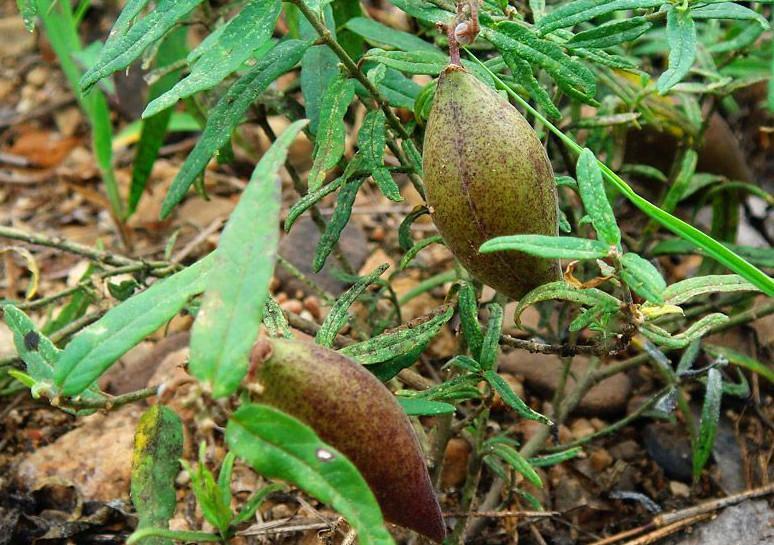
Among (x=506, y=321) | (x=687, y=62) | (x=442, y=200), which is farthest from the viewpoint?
(x=506, y=321)

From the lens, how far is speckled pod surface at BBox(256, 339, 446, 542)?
3.03ft

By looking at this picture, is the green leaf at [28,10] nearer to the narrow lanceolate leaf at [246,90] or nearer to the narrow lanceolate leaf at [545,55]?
the narrow lanceolate leaf at [246,90]

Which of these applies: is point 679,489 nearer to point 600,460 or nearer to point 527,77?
point 600,460

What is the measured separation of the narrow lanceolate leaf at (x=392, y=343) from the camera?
122cm

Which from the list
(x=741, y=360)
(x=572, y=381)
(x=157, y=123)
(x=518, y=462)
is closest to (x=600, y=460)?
(x=572, y=381)

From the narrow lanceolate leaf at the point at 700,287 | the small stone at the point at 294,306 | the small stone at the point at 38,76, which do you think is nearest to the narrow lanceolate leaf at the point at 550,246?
the narrow lanceolate leaf at the point at 700,287

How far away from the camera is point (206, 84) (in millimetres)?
1190

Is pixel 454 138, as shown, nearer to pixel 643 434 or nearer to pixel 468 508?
pixel 468 508

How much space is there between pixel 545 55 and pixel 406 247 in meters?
0.42

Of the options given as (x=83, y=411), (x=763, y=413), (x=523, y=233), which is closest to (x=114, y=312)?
(x=83, y=411)

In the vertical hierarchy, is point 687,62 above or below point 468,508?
above

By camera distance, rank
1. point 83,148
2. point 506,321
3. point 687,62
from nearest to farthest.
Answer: point 687,62, point 506,321, point 83,148

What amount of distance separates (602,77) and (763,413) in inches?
30.5

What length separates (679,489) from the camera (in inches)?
71.2
